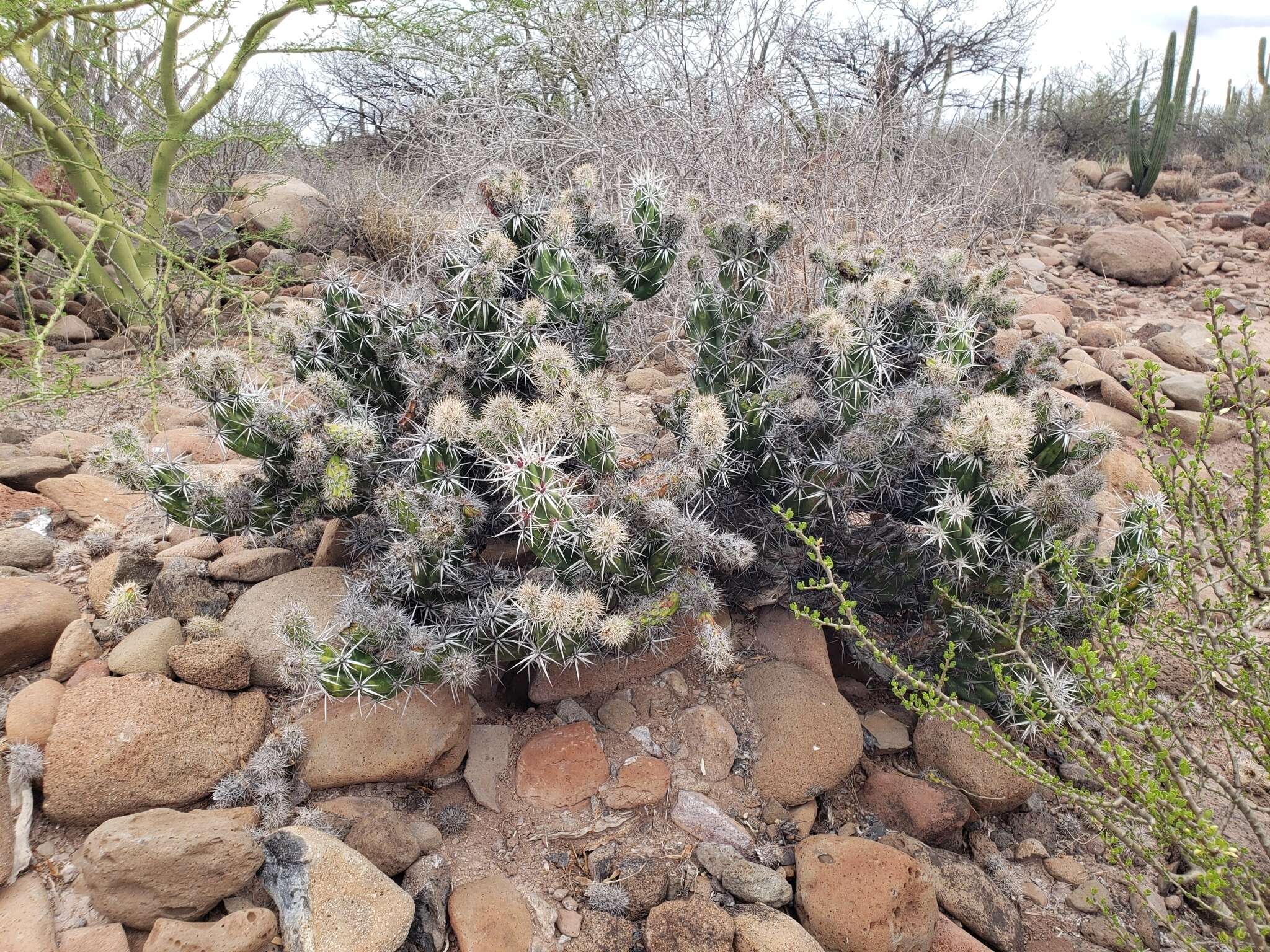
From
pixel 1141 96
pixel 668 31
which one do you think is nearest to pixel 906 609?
pixel 668 31

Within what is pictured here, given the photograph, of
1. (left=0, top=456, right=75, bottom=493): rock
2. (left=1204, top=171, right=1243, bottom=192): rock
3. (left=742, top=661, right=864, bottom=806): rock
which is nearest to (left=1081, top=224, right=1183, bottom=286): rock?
(left=1204, top=171, right=1243, bottom=192): rock

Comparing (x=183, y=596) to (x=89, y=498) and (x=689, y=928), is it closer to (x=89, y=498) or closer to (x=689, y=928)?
(x=89, y=498)

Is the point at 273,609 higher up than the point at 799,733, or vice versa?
the point at 273,609

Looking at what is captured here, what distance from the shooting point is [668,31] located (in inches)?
227

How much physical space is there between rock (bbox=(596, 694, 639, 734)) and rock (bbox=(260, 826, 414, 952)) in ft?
2.78

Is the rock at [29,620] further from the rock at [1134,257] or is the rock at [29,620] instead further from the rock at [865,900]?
the rock at [1134,257]

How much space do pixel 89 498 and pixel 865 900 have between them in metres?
3.44

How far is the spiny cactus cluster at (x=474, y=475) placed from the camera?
226 cm

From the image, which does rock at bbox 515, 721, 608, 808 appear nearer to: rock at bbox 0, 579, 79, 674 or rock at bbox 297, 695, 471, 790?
rock at bbox 297, 695, 471, 790

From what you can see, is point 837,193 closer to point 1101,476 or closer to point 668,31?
point 668,31

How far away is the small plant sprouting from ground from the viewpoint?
6.11 feet

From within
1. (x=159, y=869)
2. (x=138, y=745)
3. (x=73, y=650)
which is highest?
(x=73, y=650)

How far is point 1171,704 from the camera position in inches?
92.0

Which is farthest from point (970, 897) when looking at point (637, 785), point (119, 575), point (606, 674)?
point (119, 575)
